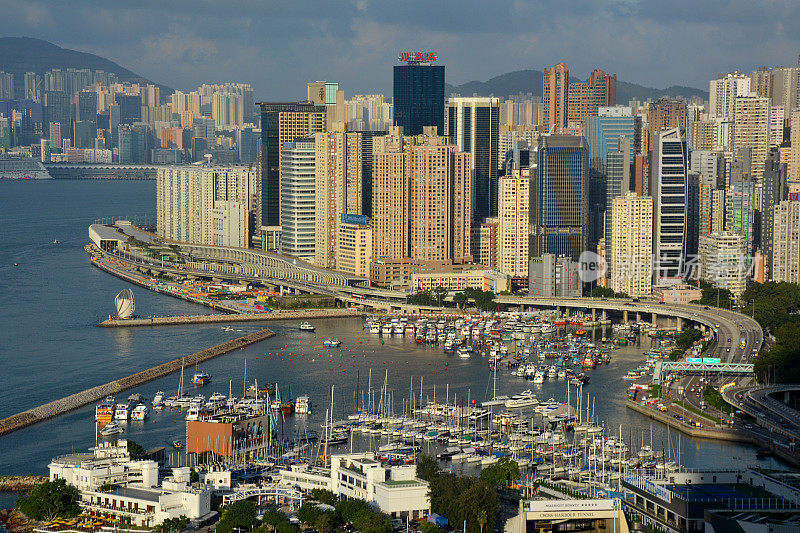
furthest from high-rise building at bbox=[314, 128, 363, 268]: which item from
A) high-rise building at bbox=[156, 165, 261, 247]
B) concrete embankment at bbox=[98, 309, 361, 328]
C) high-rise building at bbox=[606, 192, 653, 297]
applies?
high-rise building at bbox=[606, 192, 653, 297]

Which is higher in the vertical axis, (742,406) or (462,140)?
(462,140)

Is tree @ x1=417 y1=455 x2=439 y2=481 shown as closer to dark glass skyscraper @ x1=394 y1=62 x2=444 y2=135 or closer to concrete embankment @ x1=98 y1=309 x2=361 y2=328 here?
concrete embankment @ x1=98 y1=309 x2=361 y2=328

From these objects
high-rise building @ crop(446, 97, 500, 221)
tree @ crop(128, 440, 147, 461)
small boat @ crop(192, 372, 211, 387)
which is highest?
high-rise building @ crop(446, 97, 500, 221)

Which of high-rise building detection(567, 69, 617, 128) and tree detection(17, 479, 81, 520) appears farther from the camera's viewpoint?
high-rise building detection(567, 69, 617, 128)

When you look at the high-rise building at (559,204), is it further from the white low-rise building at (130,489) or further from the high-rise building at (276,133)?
the white low-rise building at (130,489)

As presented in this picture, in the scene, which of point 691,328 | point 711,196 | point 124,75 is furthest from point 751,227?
point 124,75

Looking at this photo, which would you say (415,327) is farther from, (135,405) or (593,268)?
(135,405)

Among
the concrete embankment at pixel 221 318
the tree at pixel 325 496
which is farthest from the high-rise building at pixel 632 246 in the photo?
the tree at pixel 325 496
